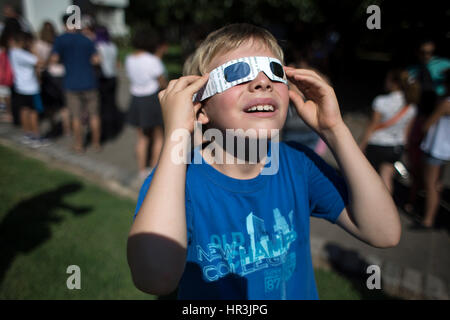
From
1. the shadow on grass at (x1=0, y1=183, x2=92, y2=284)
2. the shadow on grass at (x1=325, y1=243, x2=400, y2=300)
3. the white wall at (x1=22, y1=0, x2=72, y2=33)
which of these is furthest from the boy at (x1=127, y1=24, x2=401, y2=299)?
the white wall at (x1=22, y1=0, x2=72, y2=33)

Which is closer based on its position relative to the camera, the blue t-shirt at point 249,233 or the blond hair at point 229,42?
the blue t-shirt at point 249,233

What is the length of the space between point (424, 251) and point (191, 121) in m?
3.65

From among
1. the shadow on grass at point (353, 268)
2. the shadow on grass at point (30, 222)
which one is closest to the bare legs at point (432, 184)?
the shadow on grass at point (353, 268)

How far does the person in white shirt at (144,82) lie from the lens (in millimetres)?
4711

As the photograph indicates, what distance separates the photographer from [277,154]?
5.31 feet

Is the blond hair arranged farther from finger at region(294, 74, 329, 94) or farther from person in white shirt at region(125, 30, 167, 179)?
person in white shirt at region(125, 30, 167, 179)

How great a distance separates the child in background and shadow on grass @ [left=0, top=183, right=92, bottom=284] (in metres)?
2.42

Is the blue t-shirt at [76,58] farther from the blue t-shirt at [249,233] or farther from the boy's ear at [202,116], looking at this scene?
the blue t-shirt at [249,233]

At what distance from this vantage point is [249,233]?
138cm

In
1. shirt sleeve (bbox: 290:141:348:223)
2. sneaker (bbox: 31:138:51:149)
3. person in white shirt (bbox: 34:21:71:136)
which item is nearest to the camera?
shirt sleeve (bbox: 290:141:348:223)

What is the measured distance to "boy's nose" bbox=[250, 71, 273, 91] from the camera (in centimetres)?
140

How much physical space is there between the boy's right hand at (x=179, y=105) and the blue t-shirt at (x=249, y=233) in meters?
0.25

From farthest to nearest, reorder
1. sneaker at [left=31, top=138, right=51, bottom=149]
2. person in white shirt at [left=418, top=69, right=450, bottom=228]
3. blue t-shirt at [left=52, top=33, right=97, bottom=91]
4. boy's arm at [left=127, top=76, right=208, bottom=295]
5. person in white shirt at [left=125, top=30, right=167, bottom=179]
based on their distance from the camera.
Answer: sneaker at [left=31, top=138, right=51, bottom=149], blue t-shirt at [left=52, top=33, right=97, bottom=91], person in white shirt at [left=125, top=30, right=167, bottom=179], person in white shirt at [left=418, top=69, right=450, bottom=228], boy's arm at [left=127, top=76, right=208, bottom=295]
